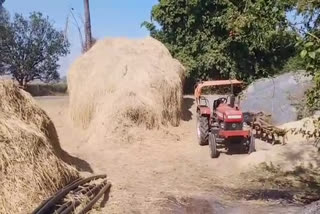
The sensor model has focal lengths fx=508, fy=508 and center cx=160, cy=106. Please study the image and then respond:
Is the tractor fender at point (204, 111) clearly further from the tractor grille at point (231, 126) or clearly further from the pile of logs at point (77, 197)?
the pile of logs at point (77, 197)

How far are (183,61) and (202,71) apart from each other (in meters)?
1.04

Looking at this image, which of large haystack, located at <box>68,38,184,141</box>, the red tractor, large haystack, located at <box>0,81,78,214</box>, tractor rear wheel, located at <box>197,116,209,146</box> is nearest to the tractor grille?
the red tractor

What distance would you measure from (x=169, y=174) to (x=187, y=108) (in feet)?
25.7

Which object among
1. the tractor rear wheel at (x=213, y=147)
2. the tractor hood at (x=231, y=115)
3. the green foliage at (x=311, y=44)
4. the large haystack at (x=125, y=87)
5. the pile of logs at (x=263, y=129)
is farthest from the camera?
the large haystack at (x=125, y=87)

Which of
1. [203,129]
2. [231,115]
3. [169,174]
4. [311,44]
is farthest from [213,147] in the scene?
[311,44]

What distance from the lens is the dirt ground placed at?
9312mm

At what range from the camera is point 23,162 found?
8727 mm

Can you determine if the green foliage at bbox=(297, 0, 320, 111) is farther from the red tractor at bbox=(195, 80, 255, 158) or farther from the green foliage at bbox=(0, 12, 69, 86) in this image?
the green foliage at bbox=(0, 12, 69, 86)

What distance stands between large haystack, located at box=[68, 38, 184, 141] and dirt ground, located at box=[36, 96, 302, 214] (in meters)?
0.63

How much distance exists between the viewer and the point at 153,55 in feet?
63.4

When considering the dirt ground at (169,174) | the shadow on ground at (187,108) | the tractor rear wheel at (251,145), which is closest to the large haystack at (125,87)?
the dirt ground at (169,174)

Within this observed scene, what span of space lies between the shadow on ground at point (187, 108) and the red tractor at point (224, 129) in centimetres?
329

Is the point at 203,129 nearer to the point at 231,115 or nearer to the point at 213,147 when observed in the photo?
the point at 213,147

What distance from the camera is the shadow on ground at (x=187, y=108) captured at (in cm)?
1881
